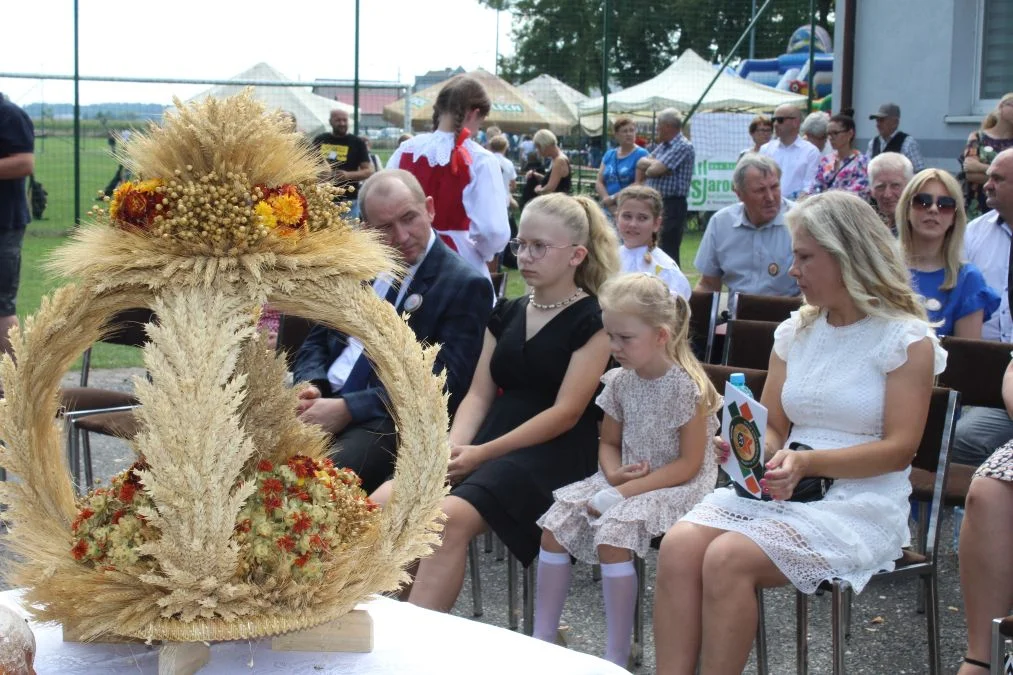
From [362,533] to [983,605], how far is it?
6.44 ft

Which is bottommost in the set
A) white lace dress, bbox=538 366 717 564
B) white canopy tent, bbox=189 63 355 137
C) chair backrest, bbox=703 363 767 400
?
white lace dress, bbox=538 366 717 564

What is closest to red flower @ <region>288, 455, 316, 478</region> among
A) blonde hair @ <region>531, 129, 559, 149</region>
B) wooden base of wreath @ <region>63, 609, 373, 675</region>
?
wooden base of wreath @ <region>63, 609, 373, 675</region>

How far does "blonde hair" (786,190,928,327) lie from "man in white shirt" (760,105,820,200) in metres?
7.36

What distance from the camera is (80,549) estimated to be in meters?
1.67

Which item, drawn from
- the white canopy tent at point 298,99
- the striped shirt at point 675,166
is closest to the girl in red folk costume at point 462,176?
Answer: the white canopy tent at point 298,99

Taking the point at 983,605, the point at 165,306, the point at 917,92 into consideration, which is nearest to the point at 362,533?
the point at 165,306

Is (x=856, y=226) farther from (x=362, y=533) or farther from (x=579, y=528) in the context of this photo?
(x=362, y=533)

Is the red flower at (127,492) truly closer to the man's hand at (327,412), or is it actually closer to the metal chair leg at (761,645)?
the man's hand at (327,412)

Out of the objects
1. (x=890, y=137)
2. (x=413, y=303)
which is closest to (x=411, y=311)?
(x=413, y=303)

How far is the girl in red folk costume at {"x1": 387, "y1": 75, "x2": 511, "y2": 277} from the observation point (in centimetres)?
576

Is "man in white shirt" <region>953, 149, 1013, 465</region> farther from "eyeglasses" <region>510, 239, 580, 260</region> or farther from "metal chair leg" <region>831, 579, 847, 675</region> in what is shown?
"eyeglasses" <region>510, 239, 580, 260</region>

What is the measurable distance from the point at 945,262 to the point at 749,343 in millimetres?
824

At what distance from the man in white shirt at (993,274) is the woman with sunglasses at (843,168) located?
1.84 m

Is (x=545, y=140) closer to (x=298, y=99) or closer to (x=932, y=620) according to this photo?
(x=298, y=99)
